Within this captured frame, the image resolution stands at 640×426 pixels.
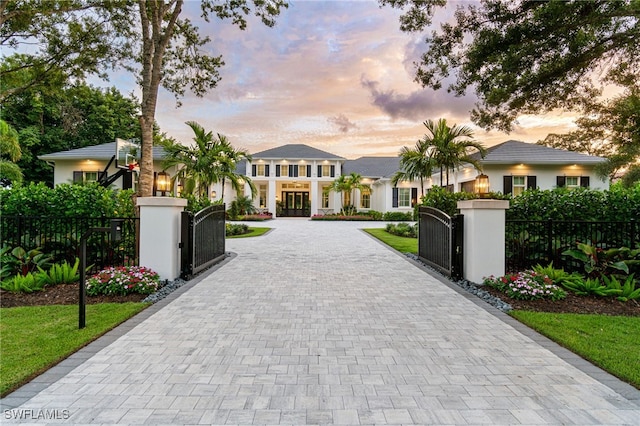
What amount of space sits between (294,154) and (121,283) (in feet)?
96.4

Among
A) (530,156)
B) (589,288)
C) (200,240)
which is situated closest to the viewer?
(589,288)

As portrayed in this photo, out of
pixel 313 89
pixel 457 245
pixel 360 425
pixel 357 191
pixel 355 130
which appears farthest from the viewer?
pixel 357 191

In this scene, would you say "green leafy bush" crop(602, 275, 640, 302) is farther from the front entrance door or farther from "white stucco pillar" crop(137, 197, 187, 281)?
the front entrance door

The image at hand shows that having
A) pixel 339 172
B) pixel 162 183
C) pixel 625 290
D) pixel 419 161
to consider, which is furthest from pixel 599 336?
pixel 339 172

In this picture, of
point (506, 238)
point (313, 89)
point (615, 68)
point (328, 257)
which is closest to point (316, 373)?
point (506, 238)

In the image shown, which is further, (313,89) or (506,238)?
(313,89)

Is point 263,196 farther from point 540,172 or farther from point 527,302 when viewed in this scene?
point 527,302

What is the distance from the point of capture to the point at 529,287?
5324 mm

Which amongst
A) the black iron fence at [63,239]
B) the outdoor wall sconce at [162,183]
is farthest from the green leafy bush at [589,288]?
the black iron fence at [63,239]

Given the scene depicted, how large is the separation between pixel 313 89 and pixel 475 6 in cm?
1190

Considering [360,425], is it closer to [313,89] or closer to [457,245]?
[457,245]

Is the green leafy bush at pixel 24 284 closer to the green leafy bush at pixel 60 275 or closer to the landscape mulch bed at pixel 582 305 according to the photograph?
the green leafy bush at pixel 60 275

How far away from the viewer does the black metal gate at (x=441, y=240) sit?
675cm

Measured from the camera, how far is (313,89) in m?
18.3
